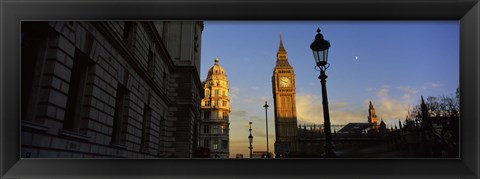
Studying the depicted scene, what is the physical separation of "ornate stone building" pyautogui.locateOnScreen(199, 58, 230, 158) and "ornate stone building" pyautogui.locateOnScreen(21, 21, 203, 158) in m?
17.3

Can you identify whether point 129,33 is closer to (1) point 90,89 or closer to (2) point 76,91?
(1) point 90,89

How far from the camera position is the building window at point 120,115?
11617 millimetres

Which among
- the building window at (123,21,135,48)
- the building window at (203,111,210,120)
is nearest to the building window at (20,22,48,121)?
the building window at (123,21,135,48)

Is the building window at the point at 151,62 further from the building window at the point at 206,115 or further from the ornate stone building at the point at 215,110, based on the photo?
the building window at the point at 206,115

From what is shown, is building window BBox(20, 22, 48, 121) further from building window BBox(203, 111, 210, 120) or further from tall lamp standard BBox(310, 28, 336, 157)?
building window BBox(203, 111, 210, 120)

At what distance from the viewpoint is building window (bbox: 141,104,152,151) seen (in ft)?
47.8

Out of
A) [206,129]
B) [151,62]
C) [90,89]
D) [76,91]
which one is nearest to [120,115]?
[90,89]

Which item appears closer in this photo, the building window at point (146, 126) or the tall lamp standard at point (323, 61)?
the tall lamp standard at point (323, 61)

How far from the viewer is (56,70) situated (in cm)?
687
